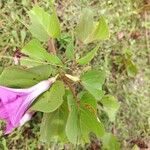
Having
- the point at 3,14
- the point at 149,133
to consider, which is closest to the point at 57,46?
A: the point at 3,14

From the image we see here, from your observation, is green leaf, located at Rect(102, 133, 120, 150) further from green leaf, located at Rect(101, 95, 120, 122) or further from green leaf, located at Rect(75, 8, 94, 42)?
green leaf, located at Rect(75, 8, 94, 42)

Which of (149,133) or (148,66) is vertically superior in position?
(148,66)

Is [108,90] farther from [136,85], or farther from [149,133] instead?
[149,133]

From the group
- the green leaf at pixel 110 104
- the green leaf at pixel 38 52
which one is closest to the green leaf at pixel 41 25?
the green leaf at pixel 38 52

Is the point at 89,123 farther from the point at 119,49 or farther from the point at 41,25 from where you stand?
the point at 119,49

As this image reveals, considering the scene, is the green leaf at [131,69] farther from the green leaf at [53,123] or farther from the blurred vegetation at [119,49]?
the green leaf at [53,123]

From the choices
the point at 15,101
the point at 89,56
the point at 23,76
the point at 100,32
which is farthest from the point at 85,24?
the point at 15,101
